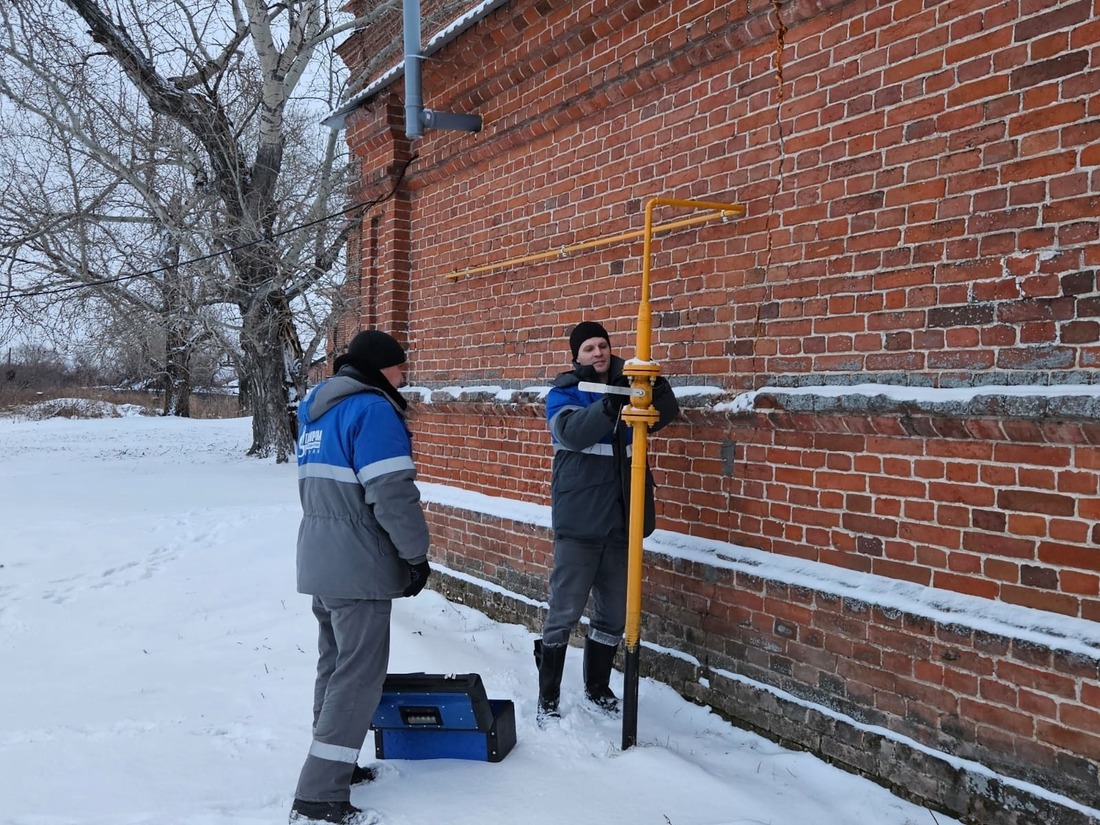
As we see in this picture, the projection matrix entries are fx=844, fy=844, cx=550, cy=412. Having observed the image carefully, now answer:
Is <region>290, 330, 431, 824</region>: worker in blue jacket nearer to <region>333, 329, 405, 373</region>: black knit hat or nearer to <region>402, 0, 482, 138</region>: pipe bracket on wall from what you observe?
<region>333, 329, 405, 373</region>: black knit hat

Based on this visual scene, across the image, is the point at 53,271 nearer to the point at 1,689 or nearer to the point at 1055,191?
the point at 1,689

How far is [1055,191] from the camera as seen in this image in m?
2.94

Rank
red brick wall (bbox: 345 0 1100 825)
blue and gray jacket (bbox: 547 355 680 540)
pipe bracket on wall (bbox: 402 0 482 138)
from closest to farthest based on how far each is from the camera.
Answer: red brick wall (bbox: 345 0 1100 825) < blue and gray jacket (bbox: 547 355 680 540) < pipe bracket on wall (bbox: 402 0 482 138)

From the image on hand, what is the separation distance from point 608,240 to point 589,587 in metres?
2.05

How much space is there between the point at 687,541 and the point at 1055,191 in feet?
7.79

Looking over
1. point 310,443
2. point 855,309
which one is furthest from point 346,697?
point 855,309

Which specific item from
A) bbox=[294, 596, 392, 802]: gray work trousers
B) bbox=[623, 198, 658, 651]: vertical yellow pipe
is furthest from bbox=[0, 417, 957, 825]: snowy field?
bbox=[623, 198, 658, 651]: vertical yellow pipe

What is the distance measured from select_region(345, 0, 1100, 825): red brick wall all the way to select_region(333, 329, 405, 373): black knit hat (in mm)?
1645

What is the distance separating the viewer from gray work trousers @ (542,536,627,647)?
13.9 feet

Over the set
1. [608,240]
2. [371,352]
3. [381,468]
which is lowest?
[381,468]

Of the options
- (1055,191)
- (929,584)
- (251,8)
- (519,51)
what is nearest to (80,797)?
(929,584)

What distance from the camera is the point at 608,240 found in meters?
5.02

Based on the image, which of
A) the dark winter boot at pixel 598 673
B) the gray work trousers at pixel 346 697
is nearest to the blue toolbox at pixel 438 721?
the gray work trousers at pixel 346 697

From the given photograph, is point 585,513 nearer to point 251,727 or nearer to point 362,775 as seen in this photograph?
point 362,775
